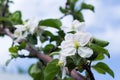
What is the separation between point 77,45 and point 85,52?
4cm

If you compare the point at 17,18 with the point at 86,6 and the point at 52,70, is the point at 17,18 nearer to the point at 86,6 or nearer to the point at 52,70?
the point at 86,6

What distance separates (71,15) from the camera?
144 centimetres

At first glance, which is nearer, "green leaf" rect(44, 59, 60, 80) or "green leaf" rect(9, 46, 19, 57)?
"green leaf" rect(44, 59, 60, 80)

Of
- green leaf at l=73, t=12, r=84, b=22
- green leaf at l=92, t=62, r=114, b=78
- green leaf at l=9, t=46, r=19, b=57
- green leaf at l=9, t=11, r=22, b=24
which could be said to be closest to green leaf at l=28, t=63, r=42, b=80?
green leaf at l=9, t=46, r=19, b=57

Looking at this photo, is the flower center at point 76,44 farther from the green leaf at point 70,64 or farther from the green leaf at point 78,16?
Result: the green leaf at point 78,16

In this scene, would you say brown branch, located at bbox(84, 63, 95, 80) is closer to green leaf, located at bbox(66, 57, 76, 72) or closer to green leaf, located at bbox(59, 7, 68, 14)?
green leaf, located at bbox(66, 57, 76, 72)

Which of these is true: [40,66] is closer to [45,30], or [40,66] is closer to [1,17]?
[45,30]

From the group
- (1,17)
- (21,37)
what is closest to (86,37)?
(21,37)

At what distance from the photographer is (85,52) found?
0.75 m

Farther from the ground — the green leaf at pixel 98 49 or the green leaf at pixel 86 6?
the green leaf at pixel 98 49

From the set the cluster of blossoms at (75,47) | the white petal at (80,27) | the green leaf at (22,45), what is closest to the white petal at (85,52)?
the cluster of blossoms at (75,47)

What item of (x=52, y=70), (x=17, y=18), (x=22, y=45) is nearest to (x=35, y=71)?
(x=22, y=45)

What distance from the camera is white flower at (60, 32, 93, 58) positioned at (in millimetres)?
757

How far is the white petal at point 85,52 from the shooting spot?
2.46ft
